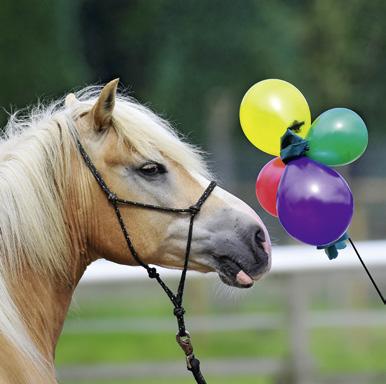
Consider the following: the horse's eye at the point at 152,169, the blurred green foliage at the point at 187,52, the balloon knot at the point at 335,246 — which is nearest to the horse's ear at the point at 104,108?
the horse's eye at the point at 152,169

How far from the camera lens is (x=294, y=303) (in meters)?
8.77

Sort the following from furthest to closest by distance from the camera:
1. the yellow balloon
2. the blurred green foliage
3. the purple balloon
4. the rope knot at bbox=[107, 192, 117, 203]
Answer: the blurred green foliage → the yellow balloon → the purple balloon → the rope knot at bbox=[107, 192, 117, 203]

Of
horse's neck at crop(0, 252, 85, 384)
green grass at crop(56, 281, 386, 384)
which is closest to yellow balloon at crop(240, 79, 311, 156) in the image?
horse's neck at crop(0, 252, 85, 384)

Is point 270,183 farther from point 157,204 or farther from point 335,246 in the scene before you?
point 157,204

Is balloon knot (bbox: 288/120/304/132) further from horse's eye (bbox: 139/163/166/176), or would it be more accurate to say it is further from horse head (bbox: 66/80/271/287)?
horse's eye (bbox: 139/163/166/176)

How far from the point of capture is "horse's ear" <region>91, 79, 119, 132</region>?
3705 millimetres

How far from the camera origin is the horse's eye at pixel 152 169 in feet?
12.6

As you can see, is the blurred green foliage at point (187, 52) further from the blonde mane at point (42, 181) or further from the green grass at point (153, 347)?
the blonde mane at point (42, 181)

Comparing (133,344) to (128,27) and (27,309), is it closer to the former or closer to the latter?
(128,27)

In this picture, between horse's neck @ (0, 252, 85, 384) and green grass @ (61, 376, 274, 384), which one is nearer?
horse's neck @ (0, 252, 85, 384)

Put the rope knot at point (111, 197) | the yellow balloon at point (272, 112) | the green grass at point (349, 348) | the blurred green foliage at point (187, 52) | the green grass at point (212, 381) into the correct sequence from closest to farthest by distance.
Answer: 1. the rope knot at point (111, 197)
2. the yellow balloon at point (272, 112)
3. the green grass at point (212, 381)
4. the green grass at point (349, 348)
5. the blurred green foliage at point (187, 52)

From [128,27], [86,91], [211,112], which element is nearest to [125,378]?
[86,91]

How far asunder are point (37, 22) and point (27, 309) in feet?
33.0

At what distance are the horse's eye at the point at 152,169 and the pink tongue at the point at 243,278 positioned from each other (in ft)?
1.56
